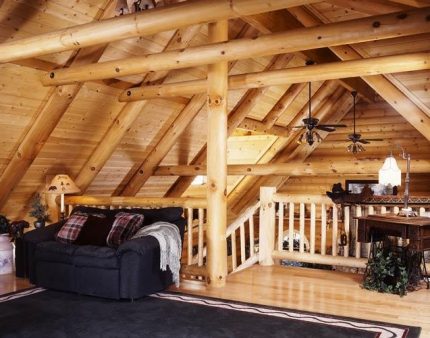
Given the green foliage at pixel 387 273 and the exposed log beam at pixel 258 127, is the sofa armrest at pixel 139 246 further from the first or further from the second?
the exposed log beam at pixel 258 127

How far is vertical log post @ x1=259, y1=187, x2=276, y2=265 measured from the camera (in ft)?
20.3

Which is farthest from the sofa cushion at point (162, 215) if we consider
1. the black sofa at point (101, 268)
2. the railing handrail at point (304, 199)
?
the railing handrail at point (304, 199)

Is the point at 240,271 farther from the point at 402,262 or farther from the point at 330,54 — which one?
the point at 330,54

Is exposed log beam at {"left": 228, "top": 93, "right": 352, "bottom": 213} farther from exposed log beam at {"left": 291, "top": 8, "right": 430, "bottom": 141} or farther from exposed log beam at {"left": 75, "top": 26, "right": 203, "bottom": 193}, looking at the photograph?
exposed log beam at {"left": 75, "top": 26, "right": 203, "bottom": 193}

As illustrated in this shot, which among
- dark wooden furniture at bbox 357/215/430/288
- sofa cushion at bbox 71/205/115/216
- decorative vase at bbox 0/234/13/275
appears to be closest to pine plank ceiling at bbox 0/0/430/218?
decorative vase at bbox 0/234/13/275

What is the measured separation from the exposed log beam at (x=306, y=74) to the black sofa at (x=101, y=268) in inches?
91.0

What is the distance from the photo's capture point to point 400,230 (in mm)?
4656

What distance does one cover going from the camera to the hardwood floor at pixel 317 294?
4.27 m

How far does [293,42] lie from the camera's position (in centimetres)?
422

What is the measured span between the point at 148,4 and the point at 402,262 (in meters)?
3.53

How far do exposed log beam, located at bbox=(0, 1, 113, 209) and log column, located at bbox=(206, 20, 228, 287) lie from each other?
1545 millimetres

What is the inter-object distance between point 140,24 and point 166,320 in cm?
246

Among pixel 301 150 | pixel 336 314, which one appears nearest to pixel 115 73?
pixel 336 314

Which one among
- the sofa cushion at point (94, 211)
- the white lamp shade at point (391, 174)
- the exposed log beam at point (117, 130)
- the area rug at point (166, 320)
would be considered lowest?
the area rug at point (166, 320)
